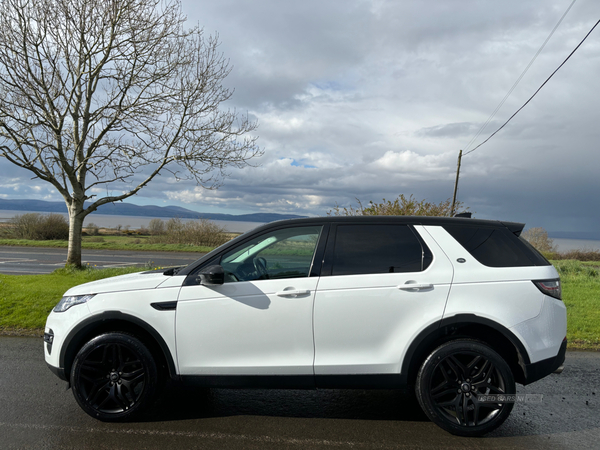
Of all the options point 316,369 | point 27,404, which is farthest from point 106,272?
point 316,369

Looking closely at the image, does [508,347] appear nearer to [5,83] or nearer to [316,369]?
[316,369]

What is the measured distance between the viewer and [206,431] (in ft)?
11.5

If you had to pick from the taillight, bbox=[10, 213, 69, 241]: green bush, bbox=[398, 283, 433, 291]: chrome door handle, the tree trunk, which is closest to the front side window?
bbox=[398, 283, 433, 291]: chrome door handle

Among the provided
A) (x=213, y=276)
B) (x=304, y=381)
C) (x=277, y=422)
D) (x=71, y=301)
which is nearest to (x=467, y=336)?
(x=304, y=381)

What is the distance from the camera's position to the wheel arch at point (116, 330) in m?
3.64

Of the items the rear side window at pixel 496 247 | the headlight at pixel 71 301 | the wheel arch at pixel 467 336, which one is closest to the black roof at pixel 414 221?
the rear side window at pixel 496 247

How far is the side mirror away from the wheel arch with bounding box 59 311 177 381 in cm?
62

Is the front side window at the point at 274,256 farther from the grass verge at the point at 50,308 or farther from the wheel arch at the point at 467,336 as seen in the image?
the grass verge at the point at 50,308

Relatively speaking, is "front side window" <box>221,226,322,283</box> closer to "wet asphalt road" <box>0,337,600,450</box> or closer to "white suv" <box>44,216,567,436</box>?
"white suv" <box>44,216,567,436</box>

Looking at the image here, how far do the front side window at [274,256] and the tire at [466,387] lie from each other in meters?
1.31

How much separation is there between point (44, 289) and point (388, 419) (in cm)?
791

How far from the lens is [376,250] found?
3727mm

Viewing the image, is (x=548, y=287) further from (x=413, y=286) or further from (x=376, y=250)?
(x=376, y=250)

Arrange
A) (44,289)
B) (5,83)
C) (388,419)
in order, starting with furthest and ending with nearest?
(5,83), (44,289), (388,419)
